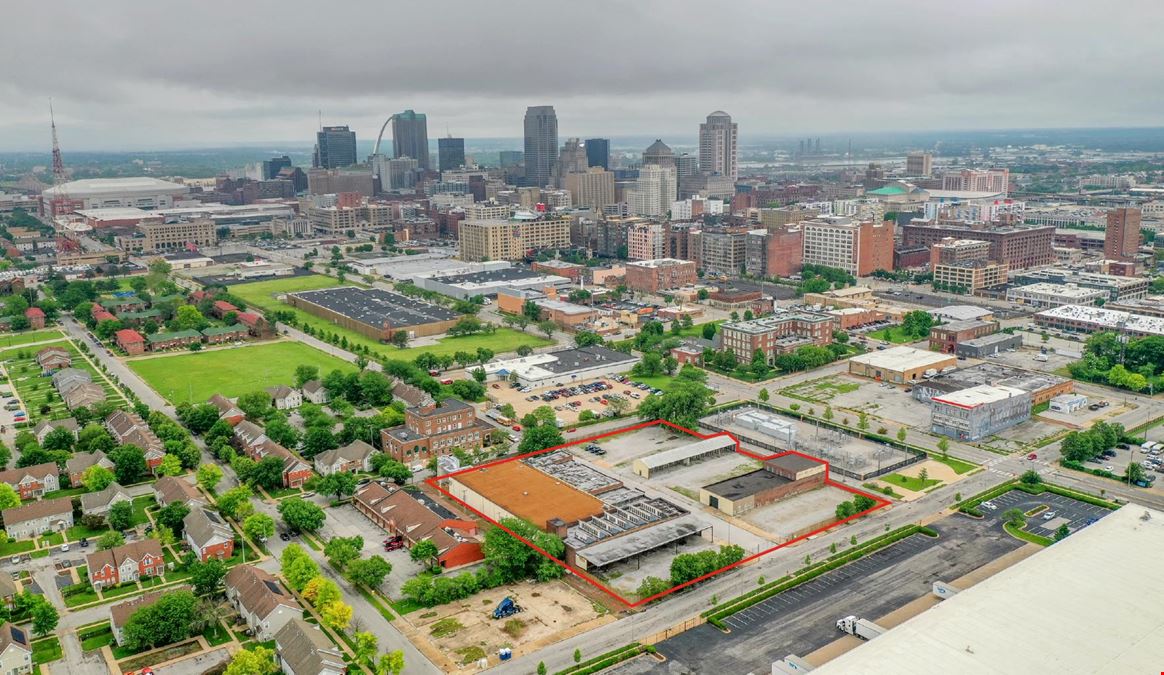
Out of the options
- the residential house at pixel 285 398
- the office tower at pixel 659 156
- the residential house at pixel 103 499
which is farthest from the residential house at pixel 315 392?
the office tower at pixel 659 156

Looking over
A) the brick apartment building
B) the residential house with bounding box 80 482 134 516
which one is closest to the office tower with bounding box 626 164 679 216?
the brick apartment building

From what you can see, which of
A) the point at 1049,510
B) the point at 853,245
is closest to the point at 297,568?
the point at 1049,510

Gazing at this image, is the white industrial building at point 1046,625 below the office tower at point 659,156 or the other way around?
below

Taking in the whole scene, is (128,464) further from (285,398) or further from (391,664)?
(391,664)

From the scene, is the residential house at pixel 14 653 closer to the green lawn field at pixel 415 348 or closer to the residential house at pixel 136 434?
the residential house at pixel 136 434

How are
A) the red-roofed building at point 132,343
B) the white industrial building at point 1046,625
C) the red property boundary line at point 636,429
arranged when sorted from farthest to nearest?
the red-roofed building at point 132,343 → the red property boundary line at point 636,429 → the white industrial building at point 1046,625

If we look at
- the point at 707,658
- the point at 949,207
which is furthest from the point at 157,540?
the point at 949,207

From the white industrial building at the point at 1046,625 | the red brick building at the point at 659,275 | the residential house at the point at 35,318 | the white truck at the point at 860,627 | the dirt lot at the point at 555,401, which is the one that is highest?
the red brick building at the point at 659,275
